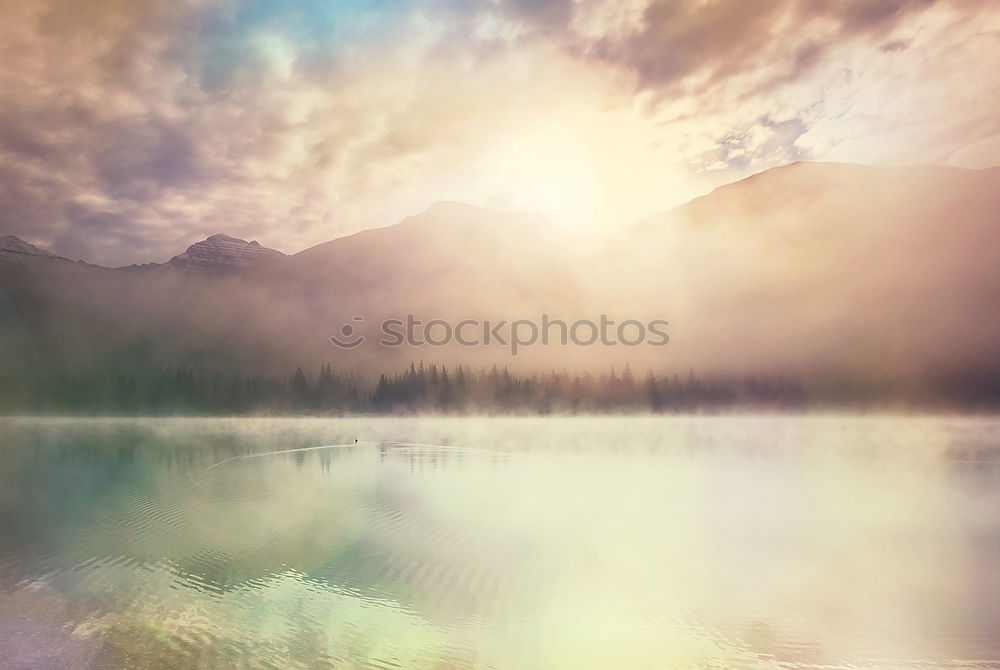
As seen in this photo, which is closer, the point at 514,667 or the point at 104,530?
the point at 514,667

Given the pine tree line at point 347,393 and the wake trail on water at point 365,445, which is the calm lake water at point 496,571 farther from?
the pine tree line at point 347,393

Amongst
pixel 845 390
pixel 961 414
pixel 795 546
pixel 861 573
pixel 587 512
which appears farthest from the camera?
pixel 845 390

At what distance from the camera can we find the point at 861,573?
44.1ft

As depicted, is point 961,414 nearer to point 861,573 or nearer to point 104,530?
point 861,573

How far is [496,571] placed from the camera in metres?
13.0

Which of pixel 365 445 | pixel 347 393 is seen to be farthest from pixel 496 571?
pixel 347 393

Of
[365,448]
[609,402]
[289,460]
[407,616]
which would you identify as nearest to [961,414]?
[609,402]

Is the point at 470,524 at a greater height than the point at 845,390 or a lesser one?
lesser

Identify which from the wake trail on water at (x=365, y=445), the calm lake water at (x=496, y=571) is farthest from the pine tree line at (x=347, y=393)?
the calm lake water at (x=496, y=571)

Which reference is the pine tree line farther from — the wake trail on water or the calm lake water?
the calm lake water

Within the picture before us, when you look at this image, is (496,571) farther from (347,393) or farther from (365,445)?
(347,393)

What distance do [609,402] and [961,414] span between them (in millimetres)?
72157

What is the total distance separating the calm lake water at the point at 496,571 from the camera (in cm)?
898

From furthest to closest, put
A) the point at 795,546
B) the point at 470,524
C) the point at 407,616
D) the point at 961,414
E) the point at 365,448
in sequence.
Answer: the point at 961,414 < the point at 365,448 < the point at 470,524 < the point at 795,546 < the point at 407,616
